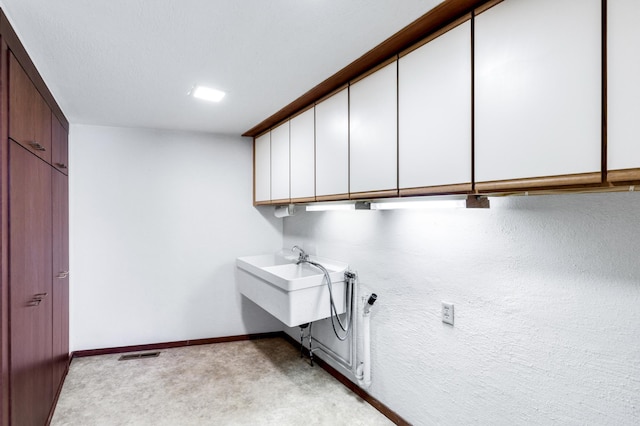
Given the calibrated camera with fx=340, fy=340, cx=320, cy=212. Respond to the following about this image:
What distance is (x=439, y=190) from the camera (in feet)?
5.33

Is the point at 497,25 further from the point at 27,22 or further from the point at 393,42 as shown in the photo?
the point at 27,22

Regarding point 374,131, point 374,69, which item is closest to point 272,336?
point 374,131

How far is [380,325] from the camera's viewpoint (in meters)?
2.48

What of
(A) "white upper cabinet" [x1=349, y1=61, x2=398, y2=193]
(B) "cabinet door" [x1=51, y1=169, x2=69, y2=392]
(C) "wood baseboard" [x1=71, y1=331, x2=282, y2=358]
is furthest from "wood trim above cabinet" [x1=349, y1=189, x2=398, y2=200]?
(C) "wood baseboard" [x1=71, y1=331, x2=282, y2=358]

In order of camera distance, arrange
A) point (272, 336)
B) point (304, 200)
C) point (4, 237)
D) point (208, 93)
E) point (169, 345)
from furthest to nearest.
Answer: point (272, 336) → point (169, 345) → point (304, 200) → point (208, 93) → point (4, 237)

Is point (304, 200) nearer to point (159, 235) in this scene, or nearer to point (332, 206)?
point (332, 206)

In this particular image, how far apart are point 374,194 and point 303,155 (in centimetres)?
102

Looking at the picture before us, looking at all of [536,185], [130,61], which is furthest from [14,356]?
[536,185]

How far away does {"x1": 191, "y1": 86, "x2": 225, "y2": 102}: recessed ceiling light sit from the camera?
2.48 m

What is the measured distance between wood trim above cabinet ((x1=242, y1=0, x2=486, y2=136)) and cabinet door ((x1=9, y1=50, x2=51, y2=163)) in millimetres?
Result: 1662

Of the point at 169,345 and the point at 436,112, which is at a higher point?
the point at 436,112

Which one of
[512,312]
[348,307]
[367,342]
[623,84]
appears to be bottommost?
[367,342]

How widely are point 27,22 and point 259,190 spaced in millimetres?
2456

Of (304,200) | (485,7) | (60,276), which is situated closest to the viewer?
(485,7)
